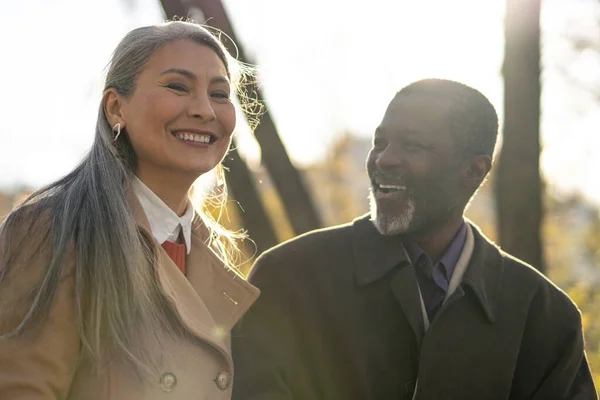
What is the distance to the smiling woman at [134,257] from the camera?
2953 millimetres

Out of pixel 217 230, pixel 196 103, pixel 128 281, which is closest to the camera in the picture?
pixel 128 281

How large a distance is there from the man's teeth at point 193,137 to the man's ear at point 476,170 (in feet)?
4.71

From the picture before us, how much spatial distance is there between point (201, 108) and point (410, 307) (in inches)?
49.8

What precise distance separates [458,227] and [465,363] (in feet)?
2.03

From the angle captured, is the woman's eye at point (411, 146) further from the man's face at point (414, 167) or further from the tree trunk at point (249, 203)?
the tree trunk at point (249, 203)

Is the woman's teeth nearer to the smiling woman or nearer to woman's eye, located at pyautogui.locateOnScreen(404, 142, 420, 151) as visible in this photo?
woman's eye, located at pyautogui.locateOnScreen(404, 142, 420, 151)

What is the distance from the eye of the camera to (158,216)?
3.45 metres

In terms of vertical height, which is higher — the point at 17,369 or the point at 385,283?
the point at 17,369

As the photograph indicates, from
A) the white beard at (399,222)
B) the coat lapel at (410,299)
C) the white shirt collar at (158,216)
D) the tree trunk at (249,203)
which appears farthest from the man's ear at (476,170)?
the tree trunk at (249,203)

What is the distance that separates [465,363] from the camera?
13.2 feet

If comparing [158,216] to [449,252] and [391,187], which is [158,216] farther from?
[449,252]

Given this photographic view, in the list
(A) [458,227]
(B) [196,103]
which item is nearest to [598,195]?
(A) [458,227]

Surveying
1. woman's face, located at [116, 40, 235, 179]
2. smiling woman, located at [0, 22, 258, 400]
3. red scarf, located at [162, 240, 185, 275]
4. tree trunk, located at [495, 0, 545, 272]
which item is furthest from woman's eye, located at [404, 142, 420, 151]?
tree trunk, located at [495, 0, 545, 272]

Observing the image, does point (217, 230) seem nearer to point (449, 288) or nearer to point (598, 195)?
point (449, 288)
